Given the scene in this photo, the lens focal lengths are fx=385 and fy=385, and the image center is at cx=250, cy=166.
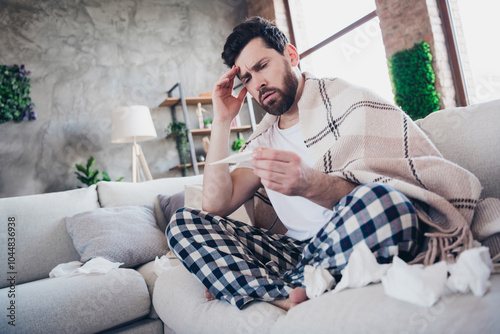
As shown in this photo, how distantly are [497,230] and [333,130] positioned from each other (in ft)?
1.80

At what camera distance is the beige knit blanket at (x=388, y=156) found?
92 centimetres

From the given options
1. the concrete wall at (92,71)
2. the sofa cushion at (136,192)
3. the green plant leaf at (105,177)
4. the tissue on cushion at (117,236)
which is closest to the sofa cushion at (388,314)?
the tissue on cushion at (117,236)

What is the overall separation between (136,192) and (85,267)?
0.72 meters

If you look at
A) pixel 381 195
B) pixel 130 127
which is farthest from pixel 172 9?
pixel 381 195

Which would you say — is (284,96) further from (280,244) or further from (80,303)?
(80,303)

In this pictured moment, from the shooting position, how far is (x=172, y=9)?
192 inches

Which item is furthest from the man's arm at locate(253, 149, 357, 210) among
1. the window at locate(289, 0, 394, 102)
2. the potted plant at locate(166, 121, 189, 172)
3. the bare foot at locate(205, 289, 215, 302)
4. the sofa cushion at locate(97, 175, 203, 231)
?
the potted plant at locate(166, 121, 189, 172)

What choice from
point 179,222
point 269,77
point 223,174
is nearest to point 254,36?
point 269,77

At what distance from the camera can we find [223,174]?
1.46 m

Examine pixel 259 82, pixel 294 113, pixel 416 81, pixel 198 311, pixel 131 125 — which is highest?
pixel 131 125

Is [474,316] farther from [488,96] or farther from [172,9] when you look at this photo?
[172,9]

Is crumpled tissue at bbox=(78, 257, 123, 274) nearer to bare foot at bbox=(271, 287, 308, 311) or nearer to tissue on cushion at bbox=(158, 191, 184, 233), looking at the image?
tissue on cushion at bbox=(158, 191, 184, 233)

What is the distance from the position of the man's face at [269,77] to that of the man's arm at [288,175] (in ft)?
1.68

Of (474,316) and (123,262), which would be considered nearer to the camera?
(474,316)
